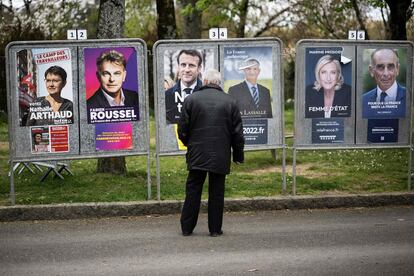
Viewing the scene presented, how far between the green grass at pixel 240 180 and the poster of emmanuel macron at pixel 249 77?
1271 millimetres

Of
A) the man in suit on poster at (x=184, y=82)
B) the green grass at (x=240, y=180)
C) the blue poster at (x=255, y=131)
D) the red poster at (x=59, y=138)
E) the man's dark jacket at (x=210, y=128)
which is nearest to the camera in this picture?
the man's dark jacket at (x=210, y=128)

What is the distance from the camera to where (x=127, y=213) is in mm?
8828

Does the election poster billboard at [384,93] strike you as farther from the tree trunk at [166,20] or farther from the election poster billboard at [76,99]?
the tree trunk at [166,20]

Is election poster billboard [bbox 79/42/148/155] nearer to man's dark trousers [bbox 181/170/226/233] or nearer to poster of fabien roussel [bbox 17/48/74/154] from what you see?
poster of fabien roussel [bbox 17/48/74/154]

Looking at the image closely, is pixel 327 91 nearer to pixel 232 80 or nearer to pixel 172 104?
pixel 232 80

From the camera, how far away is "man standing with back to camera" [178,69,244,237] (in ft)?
24.9

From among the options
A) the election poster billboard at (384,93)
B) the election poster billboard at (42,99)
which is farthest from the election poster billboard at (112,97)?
the election poster billboard at (384,93)

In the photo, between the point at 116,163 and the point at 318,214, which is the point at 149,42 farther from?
the point at 318,214

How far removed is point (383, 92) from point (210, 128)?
3340 mm

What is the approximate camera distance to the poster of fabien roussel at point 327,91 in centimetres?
945

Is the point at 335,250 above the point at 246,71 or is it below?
below

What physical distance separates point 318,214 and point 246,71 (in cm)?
216

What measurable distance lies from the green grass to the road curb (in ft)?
1.16

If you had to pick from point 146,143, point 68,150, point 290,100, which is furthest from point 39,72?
point 290,100
